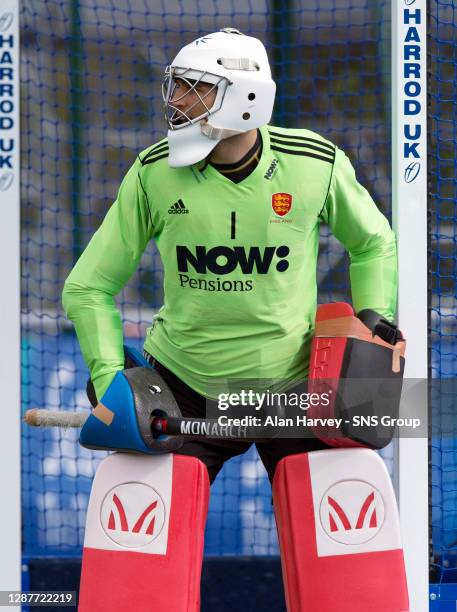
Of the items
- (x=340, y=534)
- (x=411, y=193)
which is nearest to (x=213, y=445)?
(x=340, y=534)

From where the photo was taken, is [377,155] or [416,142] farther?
[377,155]

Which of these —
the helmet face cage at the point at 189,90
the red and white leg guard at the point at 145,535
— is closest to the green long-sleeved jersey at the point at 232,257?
the helmet face cage at the point at 189,90

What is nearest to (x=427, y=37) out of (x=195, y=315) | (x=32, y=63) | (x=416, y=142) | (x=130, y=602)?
(x=416, y=142)

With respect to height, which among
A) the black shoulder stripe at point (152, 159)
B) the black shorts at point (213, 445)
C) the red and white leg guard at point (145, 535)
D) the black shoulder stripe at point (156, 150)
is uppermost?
the black shoulder stripe at point (156, 150)

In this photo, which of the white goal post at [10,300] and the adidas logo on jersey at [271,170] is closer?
the adidas logo on jersey at [271,170]

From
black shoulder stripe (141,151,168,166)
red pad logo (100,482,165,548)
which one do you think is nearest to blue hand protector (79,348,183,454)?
red pad logo (100,482,165,548)

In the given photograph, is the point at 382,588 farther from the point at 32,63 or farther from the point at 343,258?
the point at 32,63

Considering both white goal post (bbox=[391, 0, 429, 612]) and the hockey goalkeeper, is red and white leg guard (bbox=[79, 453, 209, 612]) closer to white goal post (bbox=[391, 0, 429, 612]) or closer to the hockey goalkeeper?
the hockey goalkeeper

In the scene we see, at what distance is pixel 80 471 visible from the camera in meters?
4.84

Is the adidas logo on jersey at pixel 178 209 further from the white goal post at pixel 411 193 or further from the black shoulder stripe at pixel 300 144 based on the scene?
the white goal post at pixel 411 193

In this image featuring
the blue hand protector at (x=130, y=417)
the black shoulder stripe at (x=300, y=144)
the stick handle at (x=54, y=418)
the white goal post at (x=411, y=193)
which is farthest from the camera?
the white goal post at (x=411, y=193)

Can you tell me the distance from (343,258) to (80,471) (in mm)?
1688

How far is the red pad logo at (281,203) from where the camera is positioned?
2742 millimetres

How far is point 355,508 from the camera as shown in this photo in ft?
9.05
